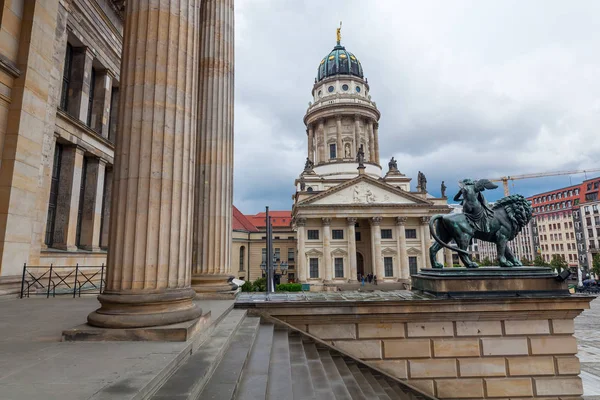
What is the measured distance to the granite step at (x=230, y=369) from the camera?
3.72m

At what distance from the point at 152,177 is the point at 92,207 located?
15.1m

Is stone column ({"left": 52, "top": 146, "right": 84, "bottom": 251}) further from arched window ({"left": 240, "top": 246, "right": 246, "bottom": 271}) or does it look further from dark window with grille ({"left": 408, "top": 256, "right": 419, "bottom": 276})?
dark window with grille ({"left": 408, "top": 256, "right": 419, "bottom": 276})

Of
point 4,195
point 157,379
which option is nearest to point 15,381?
point 157,379

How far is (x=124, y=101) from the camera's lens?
5.36 metres

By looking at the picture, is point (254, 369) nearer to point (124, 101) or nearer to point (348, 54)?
point (124, 101)

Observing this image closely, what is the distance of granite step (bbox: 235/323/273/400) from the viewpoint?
406cm

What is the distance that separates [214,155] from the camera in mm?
10047

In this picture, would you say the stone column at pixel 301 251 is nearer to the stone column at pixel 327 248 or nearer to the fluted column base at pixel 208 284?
the stone column at pixel 327 248

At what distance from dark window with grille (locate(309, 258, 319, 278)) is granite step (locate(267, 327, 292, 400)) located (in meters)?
42.8

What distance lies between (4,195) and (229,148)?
743 cm

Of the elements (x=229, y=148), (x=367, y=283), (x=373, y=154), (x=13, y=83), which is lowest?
(x=367, y=283)

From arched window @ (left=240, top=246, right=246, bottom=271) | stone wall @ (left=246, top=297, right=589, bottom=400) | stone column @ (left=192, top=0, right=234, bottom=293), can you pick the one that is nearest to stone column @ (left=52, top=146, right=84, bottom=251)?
stone column @ (left=192, top=0, right=234, bottom=293)

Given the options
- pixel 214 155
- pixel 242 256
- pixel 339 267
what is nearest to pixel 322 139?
pixel 339 267

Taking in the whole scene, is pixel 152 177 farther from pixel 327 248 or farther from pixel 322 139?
pixel 322 139
